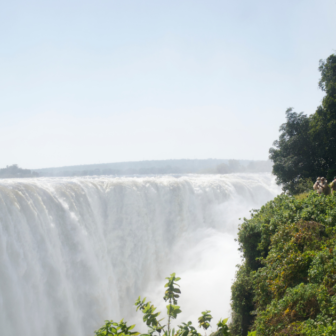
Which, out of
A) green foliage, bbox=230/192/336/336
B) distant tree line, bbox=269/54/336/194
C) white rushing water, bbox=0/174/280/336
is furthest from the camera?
distant tree line, bbox=269/54/336/194

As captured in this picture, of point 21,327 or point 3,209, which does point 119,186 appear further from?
point 21,327

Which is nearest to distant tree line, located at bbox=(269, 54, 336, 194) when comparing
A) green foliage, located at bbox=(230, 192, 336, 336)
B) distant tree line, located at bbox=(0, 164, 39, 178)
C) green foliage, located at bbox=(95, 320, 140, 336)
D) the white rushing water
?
the white rushing water

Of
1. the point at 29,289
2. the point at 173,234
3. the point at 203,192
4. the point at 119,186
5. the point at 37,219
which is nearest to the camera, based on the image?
the point at 29,289

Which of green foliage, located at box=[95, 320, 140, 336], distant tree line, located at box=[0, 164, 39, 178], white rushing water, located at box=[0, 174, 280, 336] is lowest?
white rushing water, located at box=[0, 174, 280, 336]

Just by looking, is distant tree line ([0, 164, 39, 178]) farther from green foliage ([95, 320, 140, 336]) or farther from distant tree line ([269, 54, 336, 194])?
green foliage ([95, 320, 140, 336])

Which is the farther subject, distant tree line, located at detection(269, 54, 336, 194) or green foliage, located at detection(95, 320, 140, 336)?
distant tree line, located at detection(269, 54, 336, 194)

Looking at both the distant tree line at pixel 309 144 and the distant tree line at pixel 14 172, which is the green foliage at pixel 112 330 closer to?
the distant tree line at pixel 309 144

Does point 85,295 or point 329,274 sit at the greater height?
point 329,274

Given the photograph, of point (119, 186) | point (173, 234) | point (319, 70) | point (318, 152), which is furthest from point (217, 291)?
point (319, 70)
